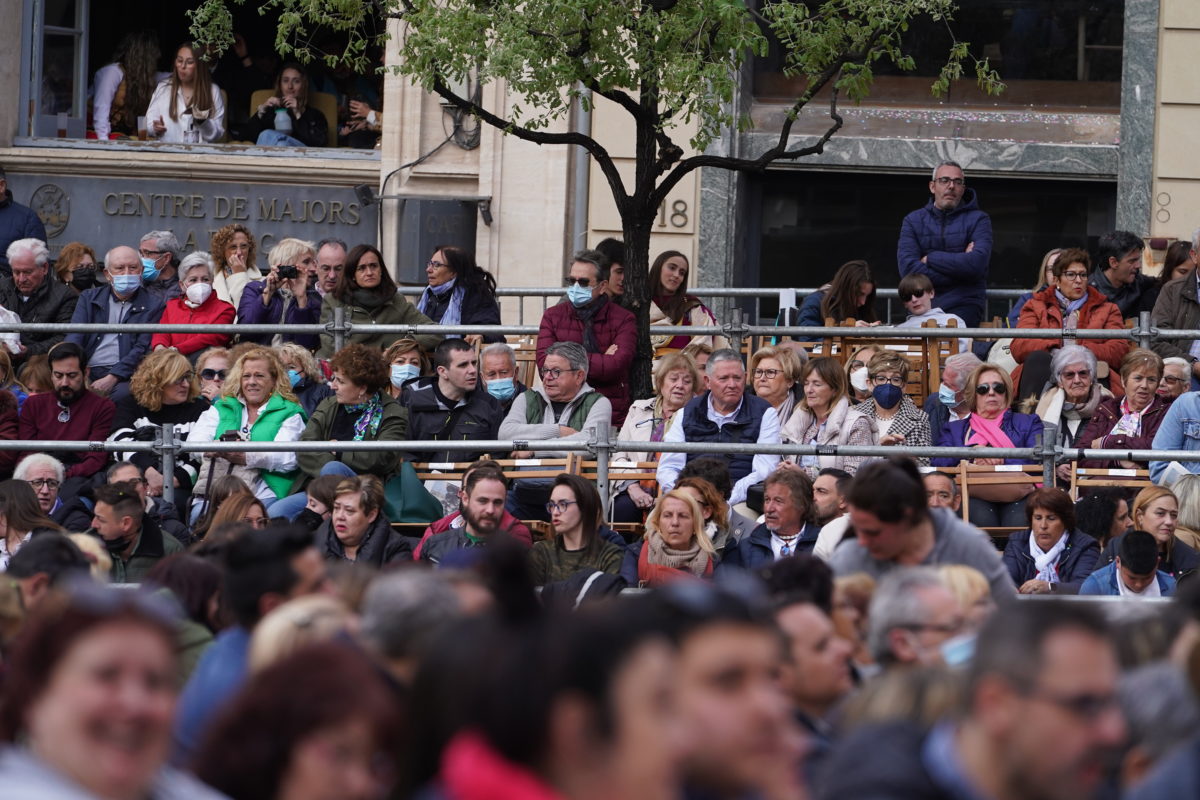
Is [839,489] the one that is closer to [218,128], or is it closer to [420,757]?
[420,757]

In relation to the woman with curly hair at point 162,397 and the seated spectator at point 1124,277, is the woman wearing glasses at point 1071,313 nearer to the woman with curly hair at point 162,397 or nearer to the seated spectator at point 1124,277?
the seated spectator at point 1124,277

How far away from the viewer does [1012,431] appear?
474 inches

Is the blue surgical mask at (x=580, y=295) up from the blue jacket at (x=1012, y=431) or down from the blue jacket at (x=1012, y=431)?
up

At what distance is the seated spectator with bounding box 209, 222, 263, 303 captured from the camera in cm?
1510

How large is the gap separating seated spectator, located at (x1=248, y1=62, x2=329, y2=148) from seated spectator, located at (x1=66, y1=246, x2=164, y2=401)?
18.5ft

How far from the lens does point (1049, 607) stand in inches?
171

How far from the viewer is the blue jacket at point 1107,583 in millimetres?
10156

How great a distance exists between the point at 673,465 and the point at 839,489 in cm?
131

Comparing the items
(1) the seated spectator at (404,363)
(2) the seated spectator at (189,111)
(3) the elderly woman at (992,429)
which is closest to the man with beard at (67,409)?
(1) the seated spectator at (404,363)

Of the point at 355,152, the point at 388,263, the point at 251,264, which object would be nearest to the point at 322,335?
the point at 251,264

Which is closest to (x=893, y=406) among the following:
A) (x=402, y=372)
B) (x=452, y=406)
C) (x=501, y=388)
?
(x=501, y=388)

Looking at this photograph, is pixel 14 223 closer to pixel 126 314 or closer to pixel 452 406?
pixel 126 314

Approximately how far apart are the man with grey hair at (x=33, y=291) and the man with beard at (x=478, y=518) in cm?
501

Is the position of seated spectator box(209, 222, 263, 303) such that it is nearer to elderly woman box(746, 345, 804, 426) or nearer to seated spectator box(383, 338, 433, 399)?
seated spectator box(383, 338, 433, 399)
